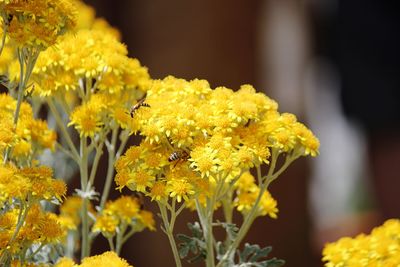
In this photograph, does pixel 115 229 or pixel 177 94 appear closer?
pixel 177 94

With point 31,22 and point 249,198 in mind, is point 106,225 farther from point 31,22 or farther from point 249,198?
point 31,22

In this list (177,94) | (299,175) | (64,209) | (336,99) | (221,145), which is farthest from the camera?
(336,99)

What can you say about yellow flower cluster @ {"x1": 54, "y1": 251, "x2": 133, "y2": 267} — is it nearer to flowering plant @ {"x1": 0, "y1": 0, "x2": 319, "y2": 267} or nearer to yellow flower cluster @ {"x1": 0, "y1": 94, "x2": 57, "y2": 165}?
flowering plant @ {"x1": 0, "y1": 0, "x2": 319, "y2": 267}

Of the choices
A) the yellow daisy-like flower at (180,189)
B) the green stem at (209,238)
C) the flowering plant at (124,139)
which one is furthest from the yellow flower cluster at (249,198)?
the yellow daisy-like flower at (180,189)

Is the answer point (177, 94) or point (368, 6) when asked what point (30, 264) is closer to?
point (177, 94)

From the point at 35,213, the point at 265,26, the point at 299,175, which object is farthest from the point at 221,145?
the point at 265,26

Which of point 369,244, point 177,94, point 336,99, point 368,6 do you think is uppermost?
point 368,6

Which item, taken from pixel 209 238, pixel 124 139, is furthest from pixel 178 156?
pixel 124 139

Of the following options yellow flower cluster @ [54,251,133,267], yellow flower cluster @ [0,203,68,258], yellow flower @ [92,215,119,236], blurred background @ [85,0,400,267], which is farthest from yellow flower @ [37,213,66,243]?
blurred background @ [85,0,400,267]

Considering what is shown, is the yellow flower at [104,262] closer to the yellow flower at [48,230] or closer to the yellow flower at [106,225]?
the yellow flower at [48,230]
